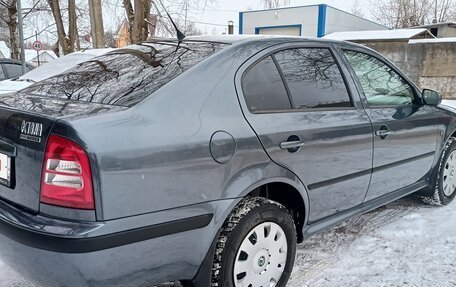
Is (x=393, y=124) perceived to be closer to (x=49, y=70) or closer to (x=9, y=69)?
(x=49, y=70)

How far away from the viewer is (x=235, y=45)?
253cm

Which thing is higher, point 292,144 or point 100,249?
point 292,144

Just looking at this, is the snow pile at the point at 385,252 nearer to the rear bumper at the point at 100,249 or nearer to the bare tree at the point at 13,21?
the rear bumper at the point at 100,249

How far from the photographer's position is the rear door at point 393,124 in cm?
323

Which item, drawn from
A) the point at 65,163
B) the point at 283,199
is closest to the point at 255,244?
the point at 283,199

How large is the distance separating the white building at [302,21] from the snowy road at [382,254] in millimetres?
18659

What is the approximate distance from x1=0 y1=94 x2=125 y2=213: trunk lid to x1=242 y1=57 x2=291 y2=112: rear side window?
776 mm

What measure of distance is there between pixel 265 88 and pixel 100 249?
1.28 metres

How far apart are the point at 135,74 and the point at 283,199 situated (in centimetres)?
119

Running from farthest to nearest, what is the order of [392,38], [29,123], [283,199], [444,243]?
[392,38] → [444,243] → [283,199] → [29,123]

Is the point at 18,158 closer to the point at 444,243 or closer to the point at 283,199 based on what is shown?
the point at 283,199

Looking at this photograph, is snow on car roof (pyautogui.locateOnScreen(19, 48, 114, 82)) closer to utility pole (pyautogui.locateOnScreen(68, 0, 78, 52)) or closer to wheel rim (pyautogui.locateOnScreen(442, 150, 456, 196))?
wheel rim (pyautogui.locateOnScreen(442, 150, 456, 196))

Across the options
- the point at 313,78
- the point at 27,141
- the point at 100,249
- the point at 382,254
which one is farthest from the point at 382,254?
the point at 27,141

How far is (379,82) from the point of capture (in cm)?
350
